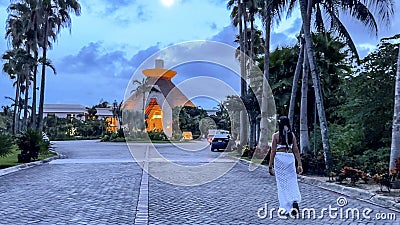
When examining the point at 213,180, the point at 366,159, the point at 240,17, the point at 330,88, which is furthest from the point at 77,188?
the point at 240,17

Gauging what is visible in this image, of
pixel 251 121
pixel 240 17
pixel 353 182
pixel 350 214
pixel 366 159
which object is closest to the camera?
pixel 350 214

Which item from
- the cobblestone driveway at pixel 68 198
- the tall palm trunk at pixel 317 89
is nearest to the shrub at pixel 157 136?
the cobblestone driveway at pixel 68 198

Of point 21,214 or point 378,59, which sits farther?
point 378,59

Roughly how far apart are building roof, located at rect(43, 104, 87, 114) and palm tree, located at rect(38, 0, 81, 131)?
61455 mm

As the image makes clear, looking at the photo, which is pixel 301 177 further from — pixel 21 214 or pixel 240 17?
pixel 240 17

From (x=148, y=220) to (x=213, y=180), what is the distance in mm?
5668

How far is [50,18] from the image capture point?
2623 cm

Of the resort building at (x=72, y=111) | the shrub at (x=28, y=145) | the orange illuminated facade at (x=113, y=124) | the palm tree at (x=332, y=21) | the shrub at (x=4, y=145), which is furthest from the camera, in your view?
the resort building at (x=72, y=111)

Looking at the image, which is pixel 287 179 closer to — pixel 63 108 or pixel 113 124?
pixel 113 124

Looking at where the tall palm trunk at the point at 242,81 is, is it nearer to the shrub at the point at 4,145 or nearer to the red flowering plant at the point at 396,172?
the shrub at the point at 4,145

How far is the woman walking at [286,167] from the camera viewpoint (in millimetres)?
6348

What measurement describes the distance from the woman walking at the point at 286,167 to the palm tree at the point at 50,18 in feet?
69.3

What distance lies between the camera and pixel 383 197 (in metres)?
7.88

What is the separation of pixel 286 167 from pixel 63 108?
3409 inches
